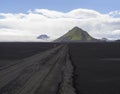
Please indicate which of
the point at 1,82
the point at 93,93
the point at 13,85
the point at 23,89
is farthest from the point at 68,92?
the point at 1,82

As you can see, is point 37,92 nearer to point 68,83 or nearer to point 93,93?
point 93,93

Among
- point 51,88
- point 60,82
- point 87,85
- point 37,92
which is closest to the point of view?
point 37,92

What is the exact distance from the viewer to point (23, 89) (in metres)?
22.3

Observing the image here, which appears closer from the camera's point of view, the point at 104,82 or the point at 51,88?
the point at 51,88

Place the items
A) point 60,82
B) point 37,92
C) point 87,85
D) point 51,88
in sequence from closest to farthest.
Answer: point 37,92 → point 51,88 → point 87,85 → point 60,82

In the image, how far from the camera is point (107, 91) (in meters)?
22.2

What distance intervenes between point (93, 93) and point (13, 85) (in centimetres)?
654

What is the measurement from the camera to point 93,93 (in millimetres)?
21266

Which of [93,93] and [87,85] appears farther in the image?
[87,85]

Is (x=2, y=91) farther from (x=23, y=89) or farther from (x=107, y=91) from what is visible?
(x=107, y=91)

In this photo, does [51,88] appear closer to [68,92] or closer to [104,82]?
[68,92]

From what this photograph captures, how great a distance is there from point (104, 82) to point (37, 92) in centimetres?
802

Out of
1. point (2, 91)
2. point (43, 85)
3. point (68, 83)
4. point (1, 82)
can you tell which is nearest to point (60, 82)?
point (68, 83)

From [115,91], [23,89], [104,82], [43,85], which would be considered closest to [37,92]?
[23,89]
